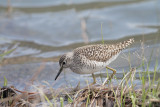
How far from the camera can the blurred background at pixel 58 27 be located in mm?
7508

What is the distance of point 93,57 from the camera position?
4969mm

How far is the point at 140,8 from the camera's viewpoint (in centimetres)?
1041

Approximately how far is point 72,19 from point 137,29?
2.42 meters

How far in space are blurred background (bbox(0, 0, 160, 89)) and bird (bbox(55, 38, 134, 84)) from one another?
1192 millimetres

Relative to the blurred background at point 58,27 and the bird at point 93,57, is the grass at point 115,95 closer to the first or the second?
the bird at point 93,57

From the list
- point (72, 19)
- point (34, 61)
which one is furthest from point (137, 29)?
point (34, 61)

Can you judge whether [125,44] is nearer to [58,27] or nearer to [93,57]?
[93,57]

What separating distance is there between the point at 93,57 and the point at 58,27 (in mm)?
5264

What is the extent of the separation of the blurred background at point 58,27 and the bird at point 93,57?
46.9 inches

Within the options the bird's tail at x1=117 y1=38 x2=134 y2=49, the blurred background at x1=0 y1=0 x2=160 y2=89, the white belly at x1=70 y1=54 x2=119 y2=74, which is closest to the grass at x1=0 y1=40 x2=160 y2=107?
the white belly at x1=70 y1=54 x2=119 y2=74

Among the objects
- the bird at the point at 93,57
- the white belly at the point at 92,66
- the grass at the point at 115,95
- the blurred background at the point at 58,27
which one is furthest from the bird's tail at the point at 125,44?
the blurred background at the point at 58,27

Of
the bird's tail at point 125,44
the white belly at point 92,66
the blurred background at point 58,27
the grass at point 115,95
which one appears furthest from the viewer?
the blurred background at point 58,27

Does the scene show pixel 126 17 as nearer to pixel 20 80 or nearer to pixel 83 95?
pixel 20 80

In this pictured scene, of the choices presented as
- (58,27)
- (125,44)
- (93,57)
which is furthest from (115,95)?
(58,27)
